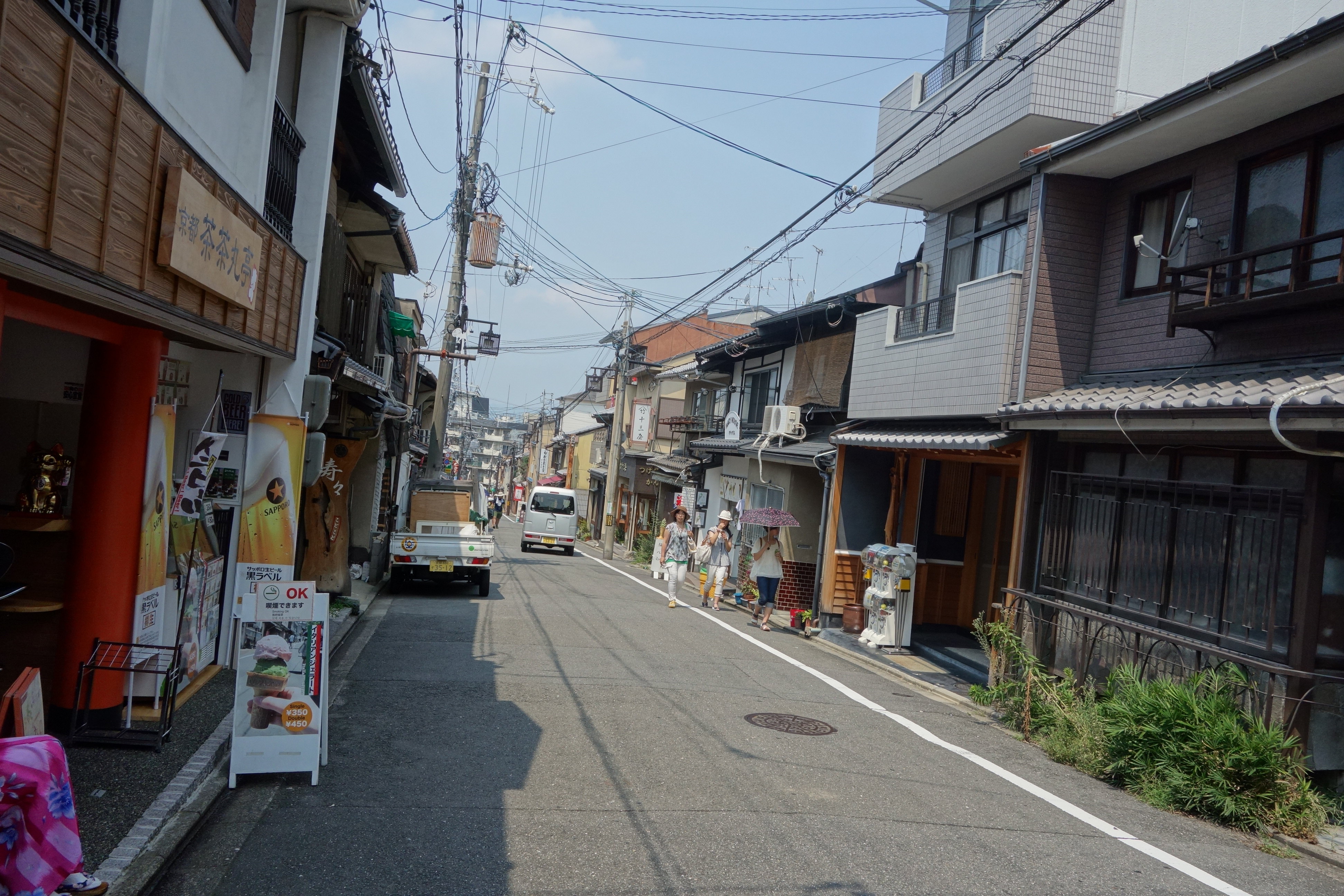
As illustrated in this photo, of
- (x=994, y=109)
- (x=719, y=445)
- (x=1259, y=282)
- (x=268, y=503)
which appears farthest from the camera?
(x=719, y=445)

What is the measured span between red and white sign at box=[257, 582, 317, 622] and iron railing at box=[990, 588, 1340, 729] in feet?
23.8

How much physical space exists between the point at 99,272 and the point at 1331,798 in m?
9.45

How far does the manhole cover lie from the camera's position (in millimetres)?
8938

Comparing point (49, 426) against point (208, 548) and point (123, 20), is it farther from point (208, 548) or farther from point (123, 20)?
point (123, 20)

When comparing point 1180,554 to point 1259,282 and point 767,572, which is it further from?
point 767,572

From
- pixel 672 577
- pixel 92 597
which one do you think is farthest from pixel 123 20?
pixel 672 577

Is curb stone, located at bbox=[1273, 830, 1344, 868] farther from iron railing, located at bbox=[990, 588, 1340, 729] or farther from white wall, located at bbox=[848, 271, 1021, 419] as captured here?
white wall, located at bbox=[848, 271, 1021, 419]

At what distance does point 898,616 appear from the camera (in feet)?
48.7

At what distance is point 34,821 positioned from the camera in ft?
12.8

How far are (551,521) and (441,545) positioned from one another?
1679 cm

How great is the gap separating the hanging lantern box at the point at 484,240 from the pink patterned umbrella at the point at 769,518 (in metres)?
11.5

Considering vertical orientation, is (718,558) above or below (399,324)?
below

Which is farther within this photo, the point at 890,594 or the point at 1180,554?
the point at 890,594

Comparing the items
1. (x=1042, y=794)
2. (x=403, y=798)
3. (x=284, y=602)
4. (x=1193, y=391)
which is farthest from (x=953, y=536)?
(x=284, y=602)
